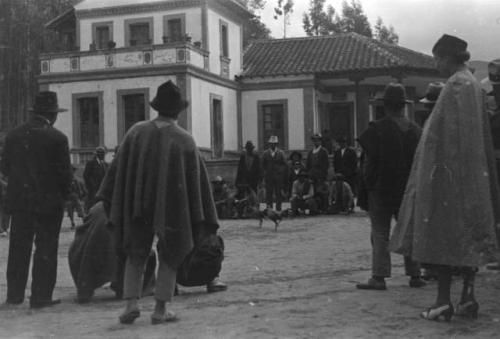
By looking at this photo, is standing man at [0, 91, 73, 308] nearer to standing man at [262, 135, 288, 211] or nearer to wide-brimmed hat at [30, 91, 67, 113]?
wide-brimmed hat at [30, 91, 67, 113]

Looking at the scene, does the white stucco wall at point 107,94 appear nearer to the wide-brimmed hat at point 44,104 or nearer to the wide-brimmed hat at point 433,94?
the wide-brimmed hat at point 44,104

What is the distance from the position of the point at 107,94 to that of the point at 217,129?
4.52 metres

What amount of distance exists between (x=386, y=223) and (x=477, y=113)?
1.92m

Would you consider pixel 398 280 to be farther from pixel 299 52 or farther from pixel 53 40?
pixel 53 40

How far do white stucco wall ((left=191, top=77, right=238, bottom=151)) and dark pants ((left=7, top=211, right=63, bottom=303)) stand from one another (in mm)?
20604

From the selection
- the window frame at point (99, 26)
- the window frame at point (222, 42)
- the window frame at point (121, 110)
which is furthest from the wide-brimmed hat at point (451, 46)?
the window frame at point (99, 26)

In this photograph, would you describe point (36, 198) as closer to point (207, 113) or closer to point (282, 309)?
point (282, 309)

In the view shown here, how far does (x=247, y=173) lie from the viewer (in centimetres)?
1703

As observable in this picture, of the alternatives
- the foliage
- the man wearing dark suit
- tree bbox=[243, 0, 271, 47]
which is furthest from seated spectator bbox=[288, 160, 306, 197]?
tree bbox=[243, 0, 271, 47]

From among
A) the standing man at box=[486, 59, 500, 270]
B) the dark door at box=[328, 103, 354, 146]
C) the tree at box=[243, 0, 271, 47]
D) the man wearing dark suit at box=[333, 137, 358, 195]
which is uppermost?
the tree at box=[243, 0, 271, 47]

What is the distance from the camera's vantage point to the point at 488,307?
20.2 feet

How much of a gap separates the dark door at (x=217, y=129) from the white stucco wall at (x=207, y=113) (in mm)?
212

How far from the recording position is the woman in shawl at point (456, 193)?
5402mm

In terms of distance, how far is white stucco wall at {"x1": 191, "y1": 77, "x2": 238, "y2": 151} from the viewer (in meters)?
27.8
